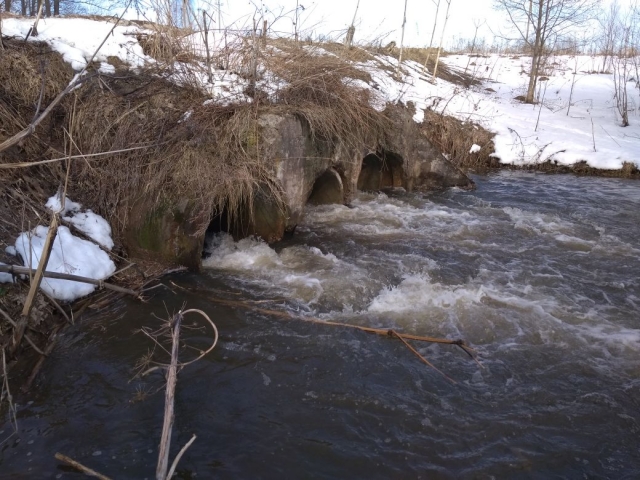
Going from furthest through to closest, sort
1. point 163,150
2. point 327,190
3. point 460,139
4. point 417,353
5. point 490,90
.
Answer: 1. point 490,90
2. point 460,139
3. point 327,190
4. point 163,150
5. point 417,353

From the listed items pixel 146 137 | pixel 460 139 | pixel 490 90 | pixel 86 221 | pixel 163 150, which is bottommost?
pixel 86 221

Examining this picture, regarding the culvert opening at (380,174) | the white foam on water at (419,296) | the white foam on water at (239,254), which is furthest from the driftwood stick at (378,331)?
the culvert opening at (380,174)

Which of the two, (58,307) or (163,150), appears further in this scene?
(163,150)

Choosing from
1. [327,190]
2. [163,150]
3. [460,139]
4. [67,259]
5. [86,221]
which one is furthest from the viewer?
[460,139]

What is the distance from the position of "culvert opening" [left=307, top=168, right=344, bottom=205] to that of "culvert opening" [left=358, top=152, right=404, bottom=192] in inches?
47.8

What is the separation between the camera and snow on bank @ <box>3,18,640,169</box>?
621cm

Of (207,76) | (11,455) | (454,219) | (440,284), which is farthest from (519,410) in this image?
(207,76)

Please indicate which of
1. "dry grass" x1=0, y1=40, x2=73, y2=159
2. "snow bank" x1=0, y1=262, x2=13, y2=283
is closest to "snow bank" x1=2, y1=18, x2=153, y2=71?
"dry grass" x1=0, y1=40, x2=73, y2=159

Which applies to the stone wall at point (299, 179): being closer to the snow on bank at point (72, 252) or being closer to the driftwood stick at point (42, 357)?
the snow on bank at point (72, 252)

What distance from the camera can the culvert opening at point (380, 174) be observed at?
8.50m

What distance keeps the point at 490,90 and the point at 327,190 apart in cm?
1336

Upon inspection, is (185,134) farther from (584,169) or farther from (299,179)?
(584,169)

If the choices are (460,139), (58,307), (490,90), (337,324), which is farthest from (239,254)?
(490,90)

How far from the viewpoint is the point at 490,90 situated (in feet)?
59.3
